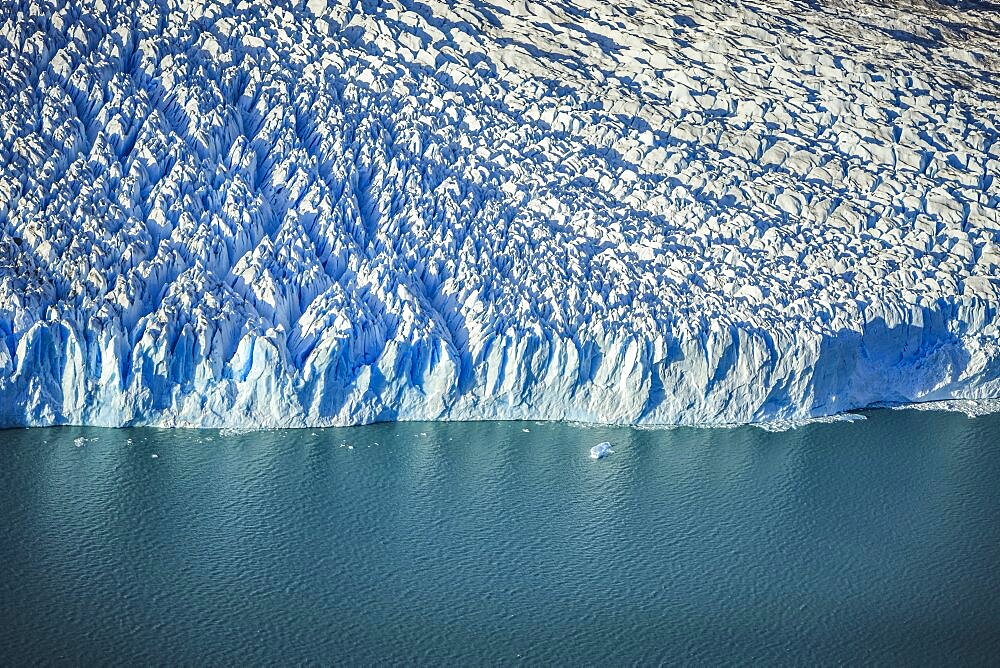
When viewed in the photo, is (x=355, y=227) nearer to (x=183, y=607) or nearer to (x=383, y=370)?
(x=383, y=370)

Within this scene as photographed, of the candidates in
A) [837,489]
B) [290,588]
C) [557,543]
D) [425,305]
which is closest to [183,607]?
[290,588]

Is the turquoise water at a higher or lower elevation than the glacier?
lower

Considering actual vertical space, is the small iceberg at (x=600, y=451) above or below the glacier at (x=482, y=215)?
below

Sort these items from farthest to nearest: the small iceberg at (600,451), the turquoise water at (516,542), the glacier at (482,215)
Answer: the small iceberg at (600,451)
the glacier at (482,215)
the turquoise water at (516,542)

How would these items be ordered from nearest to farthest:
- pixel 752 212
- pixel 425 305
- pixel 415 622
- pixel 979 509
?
pixel 415 622 → pixel 979 509 → pixel 425 305 → pixel 752 212

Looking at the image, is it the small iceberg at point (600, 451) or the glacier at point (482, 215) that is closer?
the glacier at point (482, 215)
